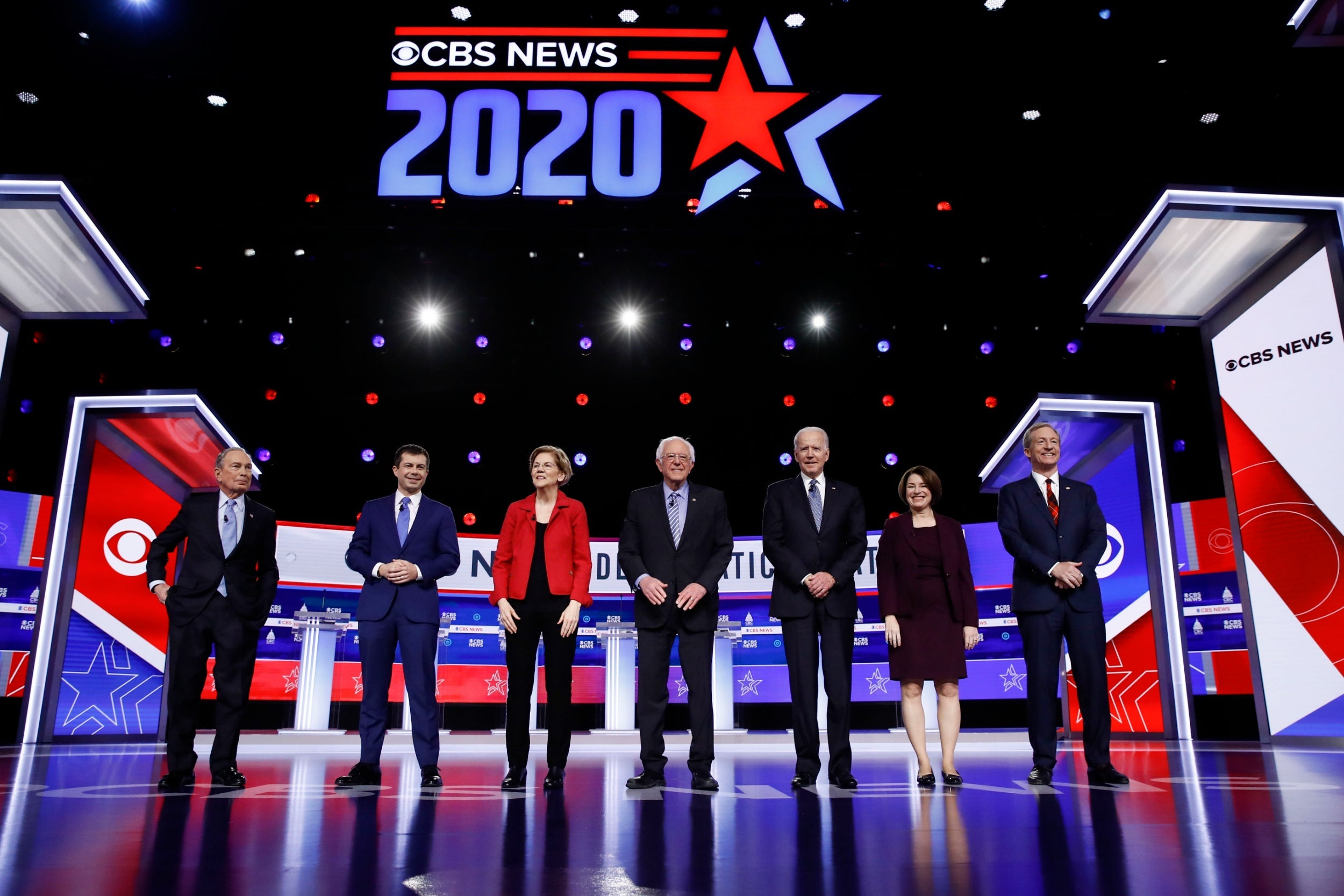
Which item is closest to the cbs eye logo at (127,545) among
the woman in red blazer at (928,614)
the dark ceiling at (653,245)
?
the dark ceiling at (653,245)

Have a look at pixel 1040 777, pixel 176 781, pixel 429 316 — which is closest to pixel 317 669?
pixel 176 781

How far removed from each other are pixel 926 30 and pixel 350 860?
730cm

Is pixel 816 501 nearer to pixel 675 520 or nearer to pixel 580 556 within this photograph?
pixel 675 520

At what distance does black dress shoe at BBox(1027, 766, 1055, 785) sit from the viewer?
3.55 meters

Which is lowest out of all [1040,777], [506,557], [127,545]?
[1040,777]

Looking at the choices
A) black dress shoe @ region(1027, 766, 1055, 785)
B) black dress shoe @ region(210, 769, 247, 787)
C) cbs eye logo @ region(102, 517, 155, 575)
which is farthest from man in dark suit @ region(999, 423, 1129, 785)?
cbs eye logo @ region(102, 517, 155, 575)

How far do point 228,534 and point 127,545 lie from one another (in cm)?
444

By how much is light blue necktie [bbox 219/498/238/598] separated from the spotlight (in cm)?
649

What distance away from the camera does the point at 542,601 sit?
3.63m

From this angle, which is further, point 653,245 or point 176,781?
point 653,245

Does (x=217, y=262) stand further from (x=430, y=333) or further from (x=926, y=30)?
(x=926, y=30)

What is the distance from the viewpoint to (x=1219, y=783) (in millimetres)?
3479

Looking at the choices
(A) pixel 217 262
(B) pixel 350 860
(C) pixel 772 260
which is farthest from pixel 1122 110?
(A) pixel 217 262

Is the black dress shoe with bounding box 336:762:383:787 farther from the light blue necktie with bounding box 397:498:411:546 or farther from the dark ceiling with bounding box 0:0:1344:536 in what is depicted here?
the dark ceiling with bounding box 0:0:1344:536
